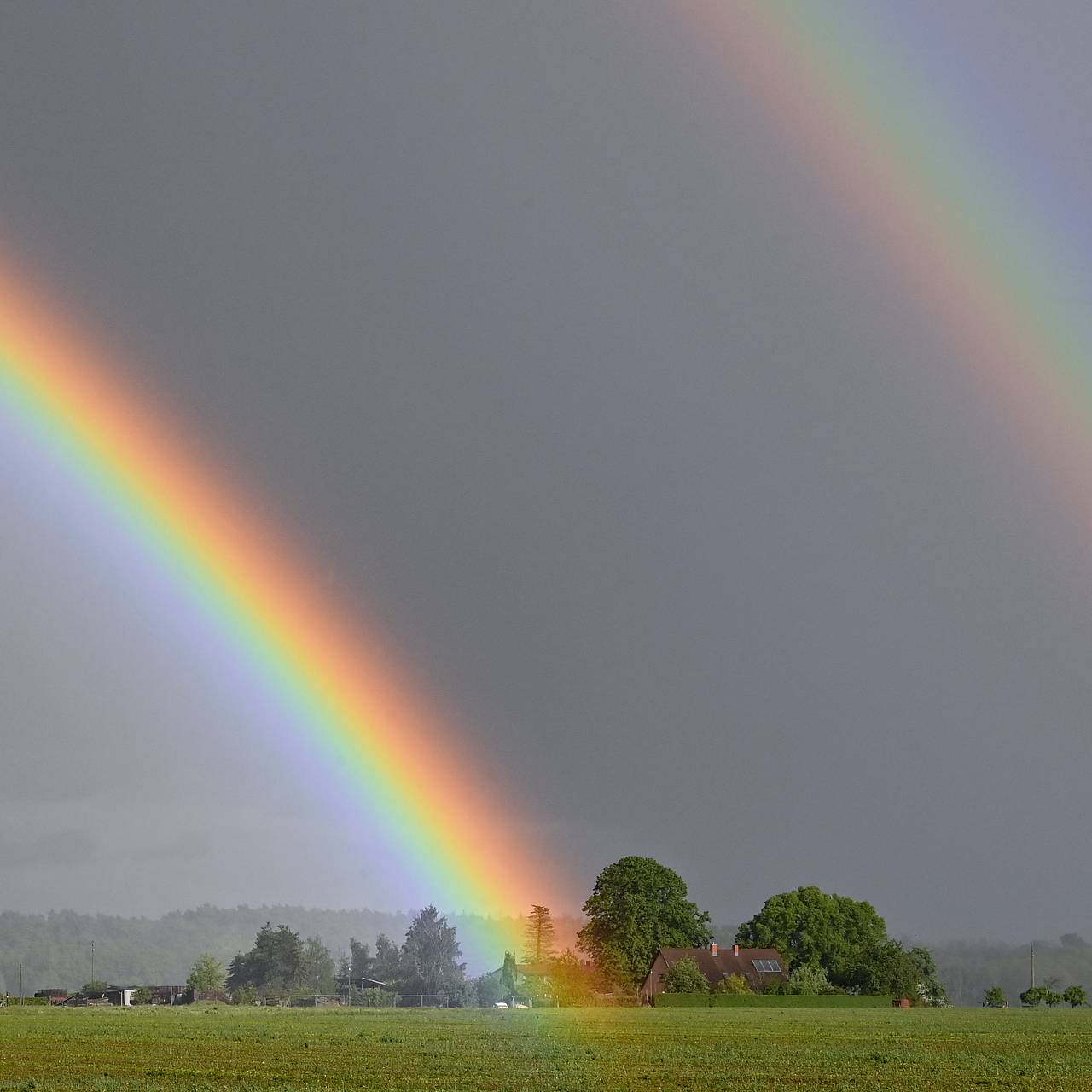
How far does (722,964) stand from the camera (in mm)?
139250

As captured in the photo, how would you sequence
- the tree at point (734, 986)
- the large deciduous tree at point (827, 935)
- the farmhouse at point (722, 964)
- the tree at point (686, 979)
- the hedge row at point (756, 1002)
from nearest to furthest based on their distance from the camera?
the hedge row at point (756, 1002), the tree at point (686, 979), the tree at point (734, 986), the farmhouse at point (722, 964), the large deciduous tree at point (827, 935)

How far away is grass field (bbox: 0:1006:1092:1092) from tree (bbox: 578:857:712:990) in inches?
3255

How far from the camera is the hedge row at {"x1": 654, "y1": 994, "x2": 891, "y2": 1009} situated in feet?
353

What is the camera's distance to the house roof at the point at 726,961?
445 ft

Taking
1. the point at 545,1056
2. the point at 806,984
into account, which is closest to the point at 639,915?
the point at 806,984

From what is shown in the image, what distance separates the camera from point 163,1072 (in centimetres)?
3256

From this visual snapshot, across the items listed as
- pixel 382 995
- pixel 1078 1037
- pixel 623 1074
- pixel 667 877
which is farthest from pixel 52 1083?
pixel 382 995

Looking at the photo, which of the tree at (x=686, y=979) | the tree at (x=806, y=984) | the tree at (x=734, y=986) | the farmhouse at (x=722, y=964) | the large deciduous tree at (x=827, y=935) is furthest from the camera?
the large deciduous tree at (x=827, y=935)

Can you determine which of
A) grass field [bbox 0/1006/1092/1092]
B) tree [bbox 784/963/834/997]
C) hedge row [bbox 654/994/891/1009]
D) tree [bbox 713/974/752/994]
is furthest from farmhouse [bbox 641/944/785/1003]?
grass field [bbox 0/1006/1092/1092]

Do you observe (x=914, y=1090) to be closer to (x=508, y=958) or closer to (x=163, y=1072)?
(x=163, y=1072)

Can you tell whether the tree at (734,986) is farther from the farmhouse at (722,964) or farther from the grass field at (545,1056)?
the grass field at (545,1056)

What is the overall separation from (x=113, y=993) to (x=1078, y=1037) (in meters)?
162

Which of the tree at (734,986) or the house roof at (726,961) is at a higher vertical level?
the house roof at (726,961)

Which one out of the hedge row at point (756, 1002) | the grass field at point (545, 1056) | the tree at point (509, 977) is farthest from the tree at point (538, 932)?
the grass field at point (545, 1056)
